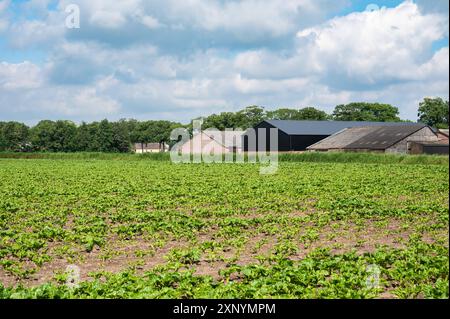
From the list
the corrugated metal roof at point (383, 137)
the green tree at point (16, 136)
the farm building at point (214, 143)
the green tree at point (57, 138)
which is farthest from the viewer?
the green tree at point (16, 136)

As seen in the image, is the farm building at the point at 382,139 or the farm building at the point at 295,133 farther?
the farm building at the point at 295,133

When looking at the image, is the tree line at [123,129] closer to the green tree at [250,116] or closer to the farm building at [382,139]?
the green tree at [250,116]

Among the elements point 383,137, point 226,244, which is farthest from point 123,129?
point 226,244

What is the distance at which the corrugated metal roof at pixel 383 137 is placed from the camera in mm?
65625

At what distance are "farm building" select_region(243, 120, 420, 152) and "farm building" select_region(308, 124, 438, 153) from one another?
19.6ft

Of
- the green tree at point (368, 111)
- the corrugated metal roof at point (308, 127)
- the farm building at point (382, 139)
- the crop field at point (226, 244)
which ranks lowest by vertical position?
the crop field at point (226, 244)

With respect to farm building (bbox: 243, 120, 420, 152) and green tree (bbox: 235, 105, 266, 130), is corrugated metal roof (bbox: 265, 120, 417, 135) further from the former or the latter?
green tree (bbox: 235, 105, 266, 130)

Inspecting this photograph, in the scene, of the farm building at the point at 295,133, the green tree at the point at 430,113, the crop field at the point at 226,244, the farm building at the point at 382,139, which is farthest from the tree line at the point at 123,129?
the crop field at the point at 226,244

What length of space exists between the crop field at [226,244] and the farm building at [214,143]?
6931cm

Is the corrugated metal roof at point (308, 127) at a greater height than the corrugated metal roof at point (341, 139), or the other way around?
the corrugated metal roof at point (308, 127)

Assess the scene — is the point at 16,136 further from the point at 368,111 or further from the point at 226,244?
the point at 226,244

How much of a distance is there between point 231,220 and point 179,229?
1718 millimetres

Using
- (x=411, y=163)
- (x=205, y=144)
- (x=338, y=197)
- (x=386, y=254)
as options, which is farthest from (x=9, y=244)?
(x=205, y=144)

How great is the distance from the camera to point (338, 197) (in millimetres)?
21125
